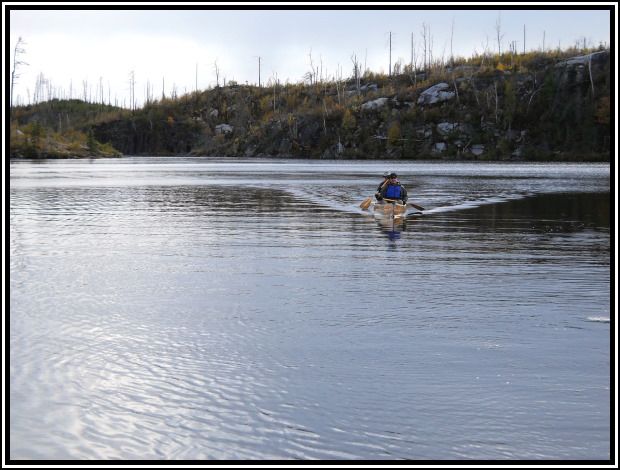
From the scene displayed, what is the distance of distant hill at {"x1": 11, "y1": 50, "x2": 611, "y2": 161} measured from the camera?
340 feet

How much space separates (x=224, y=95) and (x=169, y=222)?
530 feet

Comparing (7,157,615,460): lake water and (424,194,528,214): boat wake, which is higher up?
(424,194,528,214): boat wake

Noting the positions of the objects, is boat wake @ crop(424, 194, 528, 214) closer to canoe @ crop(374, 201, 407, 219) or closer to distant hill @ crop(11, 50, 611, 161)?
canoe @ crop(374, 201, 407, 219)

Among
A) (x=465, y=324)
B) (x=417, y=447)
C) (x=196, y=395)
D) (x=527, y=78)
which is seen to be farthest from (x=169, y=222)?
(x=527, y=78)

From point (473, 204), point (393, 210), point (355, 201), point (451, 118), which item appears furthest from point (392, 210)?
point (451, 118)

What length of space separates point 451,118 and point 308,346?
4246 inches

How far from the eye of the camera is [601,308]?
35.6 feet

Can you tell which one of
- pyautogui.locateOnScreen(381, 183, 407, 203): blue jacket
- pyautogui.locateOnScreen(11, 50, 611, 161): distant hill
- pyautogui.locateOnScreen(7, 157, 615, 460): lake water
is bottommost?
pyautogui.locateOnScreen(7, 157, 615, 460): lake water

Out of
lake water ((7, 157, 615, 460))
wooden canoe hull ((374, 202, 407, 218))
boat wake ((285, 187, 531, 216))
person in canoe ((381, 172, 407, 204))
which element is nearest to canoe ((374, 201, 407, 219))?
wooden canoe hull ((374, 202, 407, 218))

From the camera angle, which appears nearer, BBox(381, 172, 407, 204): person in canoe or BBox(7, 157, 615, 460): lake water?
BBox(7, 157, 615, 460): lake water

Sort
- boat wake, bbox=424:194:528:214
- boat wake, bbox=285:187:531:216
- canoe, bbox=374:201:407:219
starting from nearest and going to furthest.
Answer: canoe, bbox=374:201:407:219 < boat wake, bbox=424:194:528:214 < boat wake, bbox=285:187:531:216

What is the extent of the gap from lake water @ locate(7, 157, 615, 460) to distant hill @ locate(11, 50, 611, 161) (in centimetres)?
8529

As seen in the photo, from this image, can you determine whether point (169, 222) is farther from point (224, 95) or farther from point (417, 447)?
point (224, 95)

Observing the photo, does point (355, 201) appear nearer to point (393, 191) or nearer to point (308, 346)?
point (393, 191)
